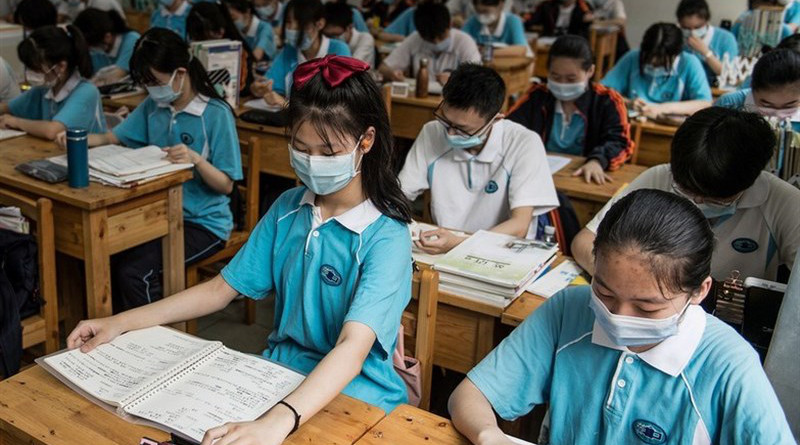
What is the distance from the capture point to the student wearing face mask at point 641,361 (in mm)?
1152

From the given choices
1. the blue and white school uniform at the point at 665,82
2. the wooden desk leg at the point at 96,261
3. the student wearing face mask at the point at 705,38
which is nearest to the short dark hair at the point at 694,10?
the student wearing face mask at the point at 705,38

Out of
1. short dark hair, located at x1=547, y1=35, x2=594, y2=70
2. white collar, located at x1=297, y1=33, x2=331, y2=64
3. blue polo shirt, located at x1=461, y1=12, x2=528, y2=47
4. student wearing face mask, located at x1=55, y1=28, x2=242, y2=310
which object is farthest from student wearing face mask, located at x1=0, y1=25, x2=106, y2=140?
blue polo shirt, located at x1=461, y1=12, x2=528, y2=47

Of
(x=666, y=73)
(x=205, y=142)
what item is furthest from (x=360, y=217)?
(x=666, y=73)

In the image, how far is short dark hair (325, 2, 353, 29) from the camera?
17.4ft

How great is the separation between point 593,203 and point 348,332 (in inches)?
65.8

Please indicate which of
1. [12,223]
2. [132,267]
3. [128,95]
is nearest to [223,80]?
[128,95]

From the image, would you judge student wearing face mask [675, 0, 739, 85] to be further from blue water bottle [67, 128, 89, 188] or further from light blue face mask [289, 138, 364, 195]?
light blue face mask [289, 138, 364, 195]

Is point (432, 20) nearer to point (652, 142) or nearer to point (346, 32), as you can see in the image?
point (346, 32)

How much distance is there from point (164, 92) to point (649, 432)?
208cm

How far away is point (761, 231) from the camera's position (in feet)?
6.45

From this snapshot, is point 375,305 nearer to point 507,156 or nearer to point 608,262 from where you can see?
point 608,262

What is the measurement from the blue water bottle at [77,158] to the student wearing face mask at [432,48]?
8.85 ft

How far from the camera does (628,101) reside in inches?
160

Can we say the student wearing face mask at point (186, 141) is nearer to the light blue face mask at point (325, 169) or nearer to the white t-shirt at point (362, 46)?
the light blue face mask at point (325, 169)
